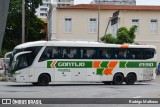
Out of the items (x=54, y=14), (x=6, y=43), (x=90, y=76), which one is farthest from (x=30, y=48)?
(x=6, y=43)

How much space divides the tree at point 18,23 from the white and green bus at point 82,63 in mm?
40235

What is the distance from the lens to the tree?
73.9 meters

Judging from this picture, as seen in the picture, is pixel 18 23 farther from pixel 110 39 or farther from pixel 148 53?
A: pixel 148 53

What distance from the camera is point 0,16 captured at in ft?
54.9

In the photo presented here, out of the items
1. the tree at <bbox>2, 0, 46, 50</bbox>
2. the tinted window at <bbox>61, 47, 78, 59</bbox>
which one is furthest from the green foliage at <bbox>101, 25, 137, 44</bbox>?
the tree at <bbox>2, 0, 46, 50</bbox>

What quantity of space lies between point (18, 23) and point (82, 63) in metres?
43.0

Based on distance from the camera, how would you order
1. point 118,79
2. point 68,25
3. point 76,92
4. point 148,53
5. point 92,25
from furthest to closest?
point 92,25, point 68,25, point 148,53, point 118,79, point 76,92

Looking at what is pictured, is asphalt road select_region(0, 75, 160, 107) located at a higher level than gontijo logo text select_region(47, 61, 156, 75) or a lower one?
lower

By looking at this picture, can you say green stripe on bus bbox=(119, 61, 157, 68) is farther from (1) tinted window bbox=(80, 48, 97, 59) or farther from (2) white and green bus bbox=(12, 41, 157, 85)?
(1) tinted window bbox=(80, 48, 97, 59)

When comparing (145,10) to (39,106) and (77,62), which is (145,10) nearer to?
(77,62)

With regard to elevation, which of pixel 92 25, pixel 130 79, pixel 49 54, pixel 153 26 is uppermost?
pixel 92 25

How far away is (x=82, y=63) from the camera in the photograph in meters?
33.1

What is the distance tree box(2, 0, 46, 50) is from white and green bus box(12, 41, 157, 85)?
4023 centimetres

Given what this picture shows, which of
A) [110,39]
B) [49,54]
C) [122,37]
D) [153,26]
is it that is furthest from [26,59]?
[153,26]
